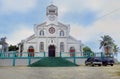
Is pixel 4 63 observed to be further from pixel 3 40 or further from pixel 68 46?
pixel 68 46

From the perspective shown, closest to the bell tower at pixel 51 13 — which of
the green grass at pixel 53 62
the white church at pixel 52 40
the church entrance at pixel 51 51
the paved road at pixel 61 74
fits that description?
the white church at pixel 52 40

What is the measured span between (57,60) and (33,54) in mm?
9174

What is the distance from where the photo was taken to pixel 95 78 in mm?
15062

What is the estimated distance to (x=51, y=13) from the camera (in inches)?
2368

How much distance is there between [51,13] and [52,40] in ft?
20.2

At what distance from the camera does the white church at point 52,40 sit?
2287 inches

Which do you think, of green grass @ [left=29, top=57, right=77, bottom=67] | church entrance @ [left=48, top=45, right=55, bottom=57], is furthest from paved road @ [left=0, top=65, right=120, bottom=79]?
church entrance @ [left=48, top=45, right=55, bottom=57]

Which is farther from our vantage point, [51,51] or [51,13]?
[51,13]

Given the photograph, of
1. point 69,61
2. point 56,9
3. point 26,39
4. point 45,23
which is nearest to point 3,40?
point 26,39

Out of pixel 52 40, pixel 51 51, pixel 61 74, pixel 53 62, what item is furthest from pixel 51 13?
pixel 61 74

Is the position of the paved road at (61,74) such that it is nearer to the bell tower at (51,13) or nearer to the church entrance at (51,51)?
the church entrance at (51,51)

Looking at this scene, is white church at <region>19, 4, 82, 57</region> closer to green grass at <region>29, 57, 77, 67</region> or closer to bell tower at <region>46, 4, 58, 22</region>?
bell tower at <region>46, 4, 58, 22</region>

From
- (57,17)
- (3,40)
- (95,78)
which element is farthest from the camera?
(57,17)

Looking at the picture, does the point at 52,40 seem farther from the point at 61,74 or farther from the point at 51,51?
the point at 61,74
